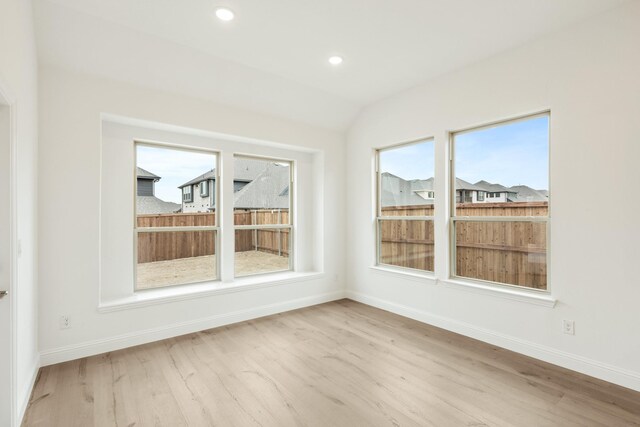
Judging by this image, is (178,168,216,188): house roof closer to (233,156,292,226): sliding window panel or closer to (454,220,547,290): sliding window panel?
(233,156,292,226): sliding window panel

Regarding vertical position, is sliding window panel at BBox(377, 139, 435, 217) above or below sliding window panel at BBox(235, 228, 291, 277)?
above

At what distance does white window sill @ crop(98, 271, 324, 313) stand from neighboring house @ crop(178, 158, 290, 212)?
37.9 inches

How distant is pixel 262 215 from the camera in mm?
4676

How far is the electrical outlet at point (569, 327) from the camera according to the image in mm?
2762

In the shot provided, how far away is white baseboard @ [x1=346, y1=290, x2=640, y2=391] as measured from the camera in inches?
99.2

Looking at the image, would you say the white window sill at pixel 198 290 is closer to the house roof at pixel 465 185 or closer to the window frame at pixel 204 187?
the window frame at pixel 204 187

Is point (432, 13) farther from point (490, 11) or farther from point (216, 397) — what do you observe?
point (216, 397)

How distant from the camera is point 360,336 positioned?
3.52 meters

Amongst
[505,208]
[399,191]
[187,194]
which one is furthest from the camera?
[399,191]

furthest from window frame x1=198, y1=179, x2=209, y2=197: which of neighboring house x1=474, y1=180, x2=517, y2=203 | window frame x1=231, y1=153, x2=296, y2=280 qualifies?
neighboring house x1=474, y1=180, x2=517, y2=203

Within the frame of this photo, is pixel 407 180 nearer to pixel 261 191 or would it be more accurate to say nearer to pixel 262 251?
pixel 261 191

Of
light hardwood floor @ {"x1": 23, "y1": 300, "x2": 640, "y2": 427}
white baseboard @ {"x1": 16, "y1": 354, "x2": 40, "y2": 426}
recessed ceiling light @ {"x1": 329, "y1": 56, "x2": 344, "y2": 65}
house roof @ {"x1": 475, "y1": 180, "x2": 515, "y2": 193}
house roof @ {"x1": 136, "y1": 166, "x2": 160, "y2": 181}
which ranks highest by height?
recessed ceiling light @ {"x1": 329, "y1": 56, "x2": 344, "y2": 65}

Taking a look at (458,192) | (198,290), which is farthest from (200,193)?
(458,192)

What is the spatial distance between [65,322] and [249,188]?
244cm
